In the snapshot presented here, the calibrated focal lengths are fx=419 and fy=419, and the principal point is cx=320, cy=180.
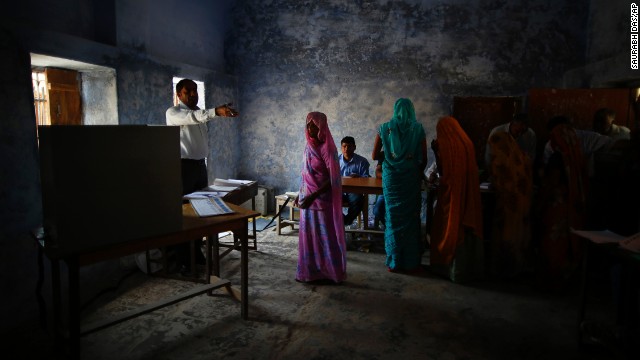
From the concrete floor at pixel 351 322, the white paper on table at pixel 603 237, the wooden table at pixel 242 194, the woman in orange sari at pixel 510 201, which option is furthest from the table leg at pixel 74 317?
the woman in orange sari at pixel 510 201

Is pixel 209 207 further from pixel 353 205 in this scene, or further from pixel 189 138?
pixel 353 205

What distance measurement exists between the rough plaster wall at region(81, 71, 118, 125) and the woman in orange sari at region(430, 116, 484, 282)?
344 cm

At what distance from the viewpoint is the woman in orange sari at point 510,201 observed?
4.29m

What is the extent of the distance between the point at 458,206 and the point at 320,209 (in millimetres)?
1397

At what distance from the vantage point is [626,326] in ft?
9.74

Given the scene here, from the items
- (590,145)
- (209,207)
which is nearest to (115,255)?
(209,207)

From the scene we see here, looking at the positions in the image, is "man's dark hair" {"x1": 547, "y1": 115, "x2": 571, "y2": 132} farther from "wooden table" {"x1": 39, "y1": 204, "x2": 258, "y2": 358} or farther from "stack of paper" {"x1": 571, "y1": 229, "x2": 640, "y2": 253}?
"wooden table" {"x1": 39, "y1": 204, "x2": 258, "y2": 358}

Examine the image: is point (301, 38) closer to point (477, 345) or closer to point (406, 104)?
point (406, 104)

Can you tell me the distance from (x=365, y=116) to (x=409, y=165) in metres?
2.67

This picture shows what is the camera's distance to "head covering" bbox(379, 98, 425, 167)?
440 centimetres

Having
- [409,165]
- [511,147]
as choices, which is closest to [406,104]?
[409,165]

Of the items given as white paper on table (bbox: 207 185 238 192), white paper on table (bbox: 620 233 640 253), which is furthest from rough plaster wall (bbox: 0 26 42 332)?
white paper on table (bbox: 620 233 640 253)

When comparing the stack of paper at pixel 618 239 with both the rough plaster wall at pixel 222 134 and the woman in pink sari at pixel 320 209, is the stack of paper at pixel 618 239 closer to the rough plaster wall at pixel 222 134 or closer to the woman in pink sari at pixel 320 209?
the woman in pink sari at pixel 320 209

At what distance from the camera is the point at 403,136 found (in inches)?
175
